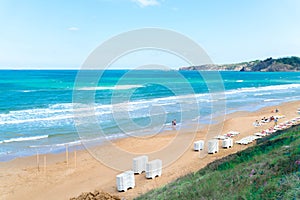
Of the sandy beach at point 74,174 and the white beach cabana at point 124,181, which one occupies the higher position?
the white beach cabana at point 124,181

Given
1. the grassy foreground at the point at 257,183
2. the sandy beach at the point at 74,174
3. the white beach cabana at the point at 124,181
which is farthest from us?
the sandy beach at the point at 74,174

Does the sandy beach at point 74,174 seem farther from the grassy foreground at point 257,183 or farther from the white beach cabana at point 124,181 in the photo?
the grassy foreground at point 257,183

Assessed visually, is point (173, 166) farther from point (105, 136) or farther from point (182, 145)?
point (105, 136)

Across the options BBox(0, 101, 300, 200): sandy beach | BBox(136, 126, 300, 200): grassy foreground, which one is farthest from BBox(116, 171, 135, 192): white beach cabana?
BBox(136, 126, 300, 200): grassy foreground

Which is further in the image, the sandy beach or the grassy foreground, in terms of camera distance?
the sandy beach

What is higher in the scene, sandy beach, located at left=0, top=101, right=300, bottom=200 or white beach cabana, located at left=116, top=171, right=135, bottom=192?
white beach cabana, located at left=116, top=171, right=135, bottom=192

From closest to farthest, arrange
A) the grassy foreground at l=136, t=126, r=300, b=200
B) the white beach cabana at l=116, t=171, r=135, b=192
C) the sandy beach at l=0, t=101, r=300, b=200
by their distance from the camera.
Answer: the grassy foreground at l=136, t=126, r=300, b=200
the white beach cabana at l=116, t=171, r=135, b=192
the sandy beach at l=0, t=101, r=300, b=200

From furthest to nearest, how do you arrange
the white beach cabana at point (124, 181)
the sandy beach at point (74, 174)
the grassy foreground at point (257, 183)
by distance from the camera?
the sandy beach at point (74, 174), the white beach cabana at point (124, 181), the grassy foreground at point (257, 183)

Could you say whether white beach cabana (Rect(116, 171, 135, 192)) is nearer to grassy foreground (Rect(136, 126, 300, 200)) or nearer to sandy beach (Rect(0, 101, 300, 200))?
sandy beach (Rect(0, 101, 300, 200))

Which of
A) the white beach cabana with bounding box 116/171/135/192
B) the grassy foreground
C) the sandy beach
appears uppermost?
the grassy foreground

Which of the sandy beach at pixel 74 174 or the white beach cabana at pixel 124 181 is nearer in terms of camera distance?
the white beach cabana at pixel 124 181

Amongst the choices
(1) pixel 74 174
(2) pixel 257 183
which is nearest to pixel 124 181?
(1) pixel 74 174

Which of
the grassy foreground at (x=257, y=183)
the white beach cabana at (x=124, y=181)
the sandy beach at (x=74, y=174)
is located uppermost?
the grassy foreground at (x=257, y=183)

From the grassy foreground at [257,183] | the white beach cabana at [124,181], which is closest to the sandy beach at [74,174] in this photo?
the white beach cabana at [124,181]
